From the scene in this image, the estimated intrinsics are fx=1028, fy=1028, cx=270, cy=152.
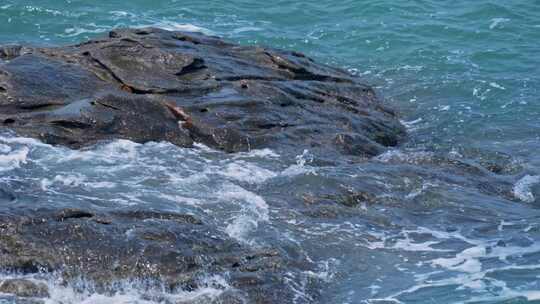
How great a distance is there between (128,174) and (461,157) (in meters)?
5.51

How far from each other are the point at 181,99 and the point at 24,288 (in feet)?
18.5

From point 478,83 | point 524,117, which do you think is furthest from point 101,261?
point 478,83

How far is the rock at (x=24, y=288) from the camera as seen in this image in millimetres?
10125

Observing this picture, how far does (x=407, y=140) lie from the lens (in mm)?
16578

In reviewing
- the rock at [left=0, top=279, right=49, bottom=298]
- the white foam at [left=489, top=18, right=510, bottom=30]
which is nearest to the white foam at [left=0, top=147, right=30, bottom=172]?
the rock at [left=0, top=279, right=49, bottom=298]

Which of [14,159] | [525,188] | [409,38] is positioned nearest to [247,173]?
[14,159]

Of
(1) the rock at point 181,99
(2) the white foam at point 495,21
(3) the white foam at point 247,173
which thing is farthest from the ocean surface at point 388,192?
(2) the white foam at point 495,21

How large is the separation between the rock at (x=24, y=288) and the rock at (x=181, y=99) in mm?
4025

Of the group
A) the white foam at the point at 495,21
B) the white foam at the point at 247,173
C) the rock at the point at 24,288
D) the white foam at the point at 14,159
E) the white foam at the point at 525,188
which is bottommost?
the white foam at the point at 525,188

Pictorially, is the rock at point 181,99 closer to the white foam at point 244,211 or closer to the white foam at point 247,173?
the white foam at point 247,173

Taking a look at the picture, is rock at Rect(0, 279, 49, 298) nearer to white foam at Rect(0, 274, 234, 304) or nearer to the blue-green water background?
white foam at Rect(0, 274, 234, 304)

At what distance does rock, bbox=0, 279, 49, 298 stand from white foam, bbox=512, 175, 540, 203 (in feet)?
23.1

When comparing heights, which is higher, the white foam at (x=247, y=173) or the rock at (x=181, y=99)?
the rock at (x=181, y=99)

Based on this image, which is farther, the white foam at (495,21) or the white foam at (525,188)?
the white foam at (495,21)
